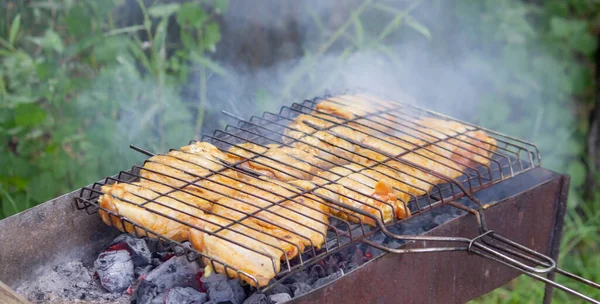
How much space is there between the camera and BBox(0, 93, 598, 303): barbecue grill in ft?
8.89

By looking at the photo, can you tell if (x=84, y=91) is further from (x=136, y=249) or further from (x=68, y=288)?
(x=68, y=288)

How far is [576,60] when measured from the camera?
617 centimetres

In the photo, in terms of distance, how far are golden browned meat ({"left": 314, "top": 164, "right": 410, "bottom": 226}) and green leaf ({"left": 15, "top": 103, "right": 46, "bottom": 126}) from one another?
230 centimetres

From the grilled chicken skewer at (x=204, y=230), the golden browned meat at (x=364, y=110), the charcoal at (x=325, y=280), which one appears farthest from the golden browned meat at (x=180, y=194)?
the golden browned meat at (x=364, y=110)

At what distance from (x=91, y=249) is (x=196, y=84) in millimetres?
2414

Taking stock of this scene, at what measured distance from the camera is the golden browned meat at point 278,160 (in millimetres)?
3244

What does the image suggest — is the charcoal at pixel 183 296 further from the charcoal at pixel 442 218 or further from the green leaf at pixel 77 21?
the green leaf at pixel 77 21

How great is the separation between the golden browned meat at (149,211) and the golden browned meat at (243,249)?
0.41 feet

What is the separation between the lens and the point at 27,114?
4391 millimetres

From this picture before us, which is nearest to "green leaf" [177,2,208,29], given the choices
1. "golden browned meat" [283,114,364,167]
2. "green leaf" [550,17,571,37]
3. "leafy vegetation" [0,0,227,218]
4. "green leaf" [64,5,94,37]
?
"leafy vegetation" [0,0,227,218]

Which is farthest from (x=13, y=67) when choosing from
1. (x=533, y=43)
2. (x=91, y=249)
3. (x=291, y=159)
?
(x=533, y=43)

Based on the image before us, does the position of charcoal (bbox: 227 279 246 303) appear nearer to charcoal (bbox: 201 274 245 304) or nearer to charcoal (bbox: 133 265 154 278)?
charcoal (bbox: 201 274 245 304)

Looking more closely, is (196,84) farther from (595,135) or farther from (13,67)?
(595,135)

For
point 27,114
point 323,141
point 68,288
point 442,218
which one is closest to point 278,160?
point 323,141
